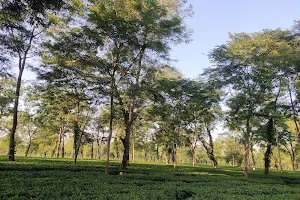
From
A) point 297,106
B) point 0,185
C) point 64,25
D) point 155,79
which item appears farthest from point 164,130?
→ point 0,185

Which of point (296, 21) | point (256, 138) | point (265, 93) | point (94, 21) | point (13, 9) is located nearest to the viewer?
point (13, 9)

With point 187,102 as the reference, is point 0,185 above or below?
below

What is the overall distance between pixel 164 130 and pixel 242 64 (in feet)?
43.8

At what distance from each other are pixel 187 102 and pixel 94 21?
18195 mm

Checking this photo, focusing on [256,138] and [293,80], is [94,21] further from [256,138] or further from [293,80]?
[256,138]

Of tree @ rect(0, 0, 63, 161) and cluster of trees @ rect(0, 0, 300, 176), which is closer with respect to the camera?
tree @ rect(0, 0, 63, 161)

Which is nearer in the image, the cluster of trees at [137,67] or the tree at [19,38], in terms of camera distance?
the tree at [19,38]

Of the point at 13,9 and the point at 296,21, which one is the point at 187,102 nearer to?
the point at 296,21

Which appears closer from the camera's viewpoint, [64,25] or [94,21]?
[94,21]

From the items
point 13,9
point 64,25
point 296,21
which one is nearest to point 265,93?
point 296,21

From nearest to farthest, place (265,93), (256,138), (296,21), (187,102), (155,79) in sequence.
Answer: (155,79)
(296,21)
(265,93)
(187,102)
(256,138)

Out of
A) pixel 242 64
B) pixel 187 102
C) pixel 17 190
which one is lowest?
pixel 17 190

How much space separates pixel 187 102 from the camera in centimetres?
2983

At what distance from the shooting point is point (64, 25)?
60.1ft
